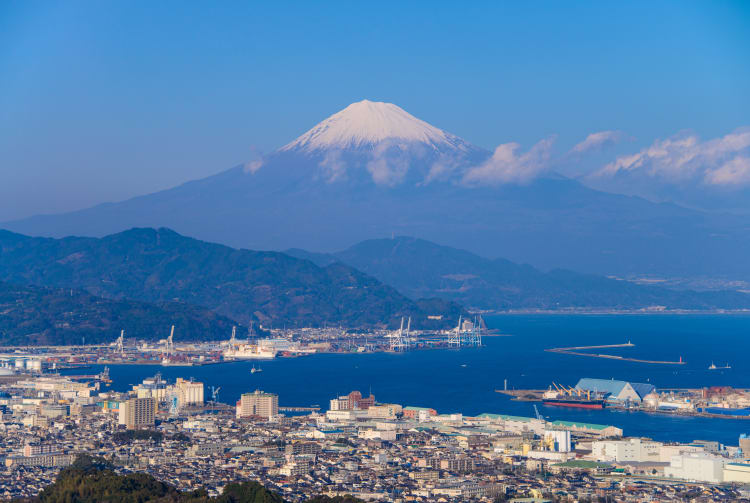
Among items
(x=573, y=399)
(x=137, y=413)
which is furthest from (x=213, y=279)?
(x=137, y=413)

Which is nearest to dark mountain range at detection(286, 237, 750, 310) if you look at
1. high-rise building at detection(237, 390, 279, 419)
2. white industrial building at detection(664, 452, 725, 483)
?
high-rise building at detection(237, 390, 279, 419)

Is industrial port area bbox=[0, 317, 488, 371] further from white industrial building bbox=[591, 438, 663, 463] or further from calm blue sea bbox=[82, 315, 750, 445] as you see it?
white industrial building bbox=[591, 438, 663, 463]

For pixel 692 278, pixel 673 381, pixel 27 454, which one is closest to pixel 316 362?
pixel 673 381

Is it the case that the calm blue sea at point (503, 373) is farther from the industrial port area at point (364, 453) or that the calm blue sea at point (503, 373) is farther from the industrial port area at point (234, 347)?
the industrial port area at point (364, 453)

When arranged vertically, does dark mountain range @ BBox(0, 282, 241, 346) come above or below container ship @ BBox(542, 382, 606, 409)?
above

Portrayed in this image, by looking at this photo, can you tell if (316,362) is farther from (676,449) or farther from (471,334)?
(676,449)

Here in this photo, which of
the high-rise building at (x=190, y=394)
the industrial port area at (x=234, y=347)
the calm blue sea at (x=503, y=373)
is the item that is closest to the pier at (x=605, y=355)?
the calm blue sea at (x=503, y=373)
